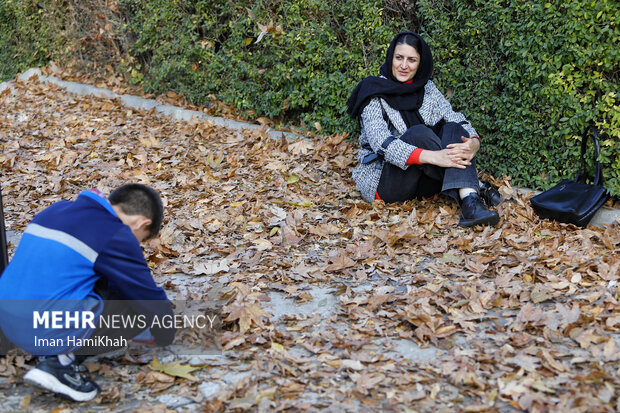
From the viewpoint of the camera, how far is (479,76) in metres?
5.45

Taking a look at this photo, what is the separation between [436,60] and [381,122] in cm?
107

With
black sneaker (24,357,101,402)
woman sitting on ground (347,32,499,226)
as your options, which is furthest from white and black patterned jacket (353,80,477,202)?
black sneaker (24,357,101,402)

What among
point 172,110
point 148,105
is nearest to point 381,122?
point 172,110

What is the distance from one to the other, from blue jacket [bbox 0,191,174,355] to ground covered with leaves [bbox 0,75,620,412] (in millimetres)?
299

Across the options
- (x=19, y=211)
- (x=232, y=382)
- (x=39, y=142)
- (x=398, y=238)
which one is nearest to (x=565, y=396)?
(x=232, y=382)

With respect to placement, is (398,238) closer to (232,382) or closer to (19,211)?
(232,382)

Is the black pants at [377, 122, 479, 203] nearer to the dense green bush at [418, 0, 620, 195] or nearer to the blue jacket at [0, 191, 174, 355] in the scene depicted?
the dense green bush at [418, 0, 620, 195]

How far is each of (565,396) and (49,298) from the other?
2.19 metres

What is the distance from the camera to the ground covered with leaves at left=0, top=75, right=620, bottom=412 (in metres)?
2.71

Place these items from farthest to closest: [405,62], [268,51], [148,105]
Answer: [148,105]
[268,51]
[405,62]

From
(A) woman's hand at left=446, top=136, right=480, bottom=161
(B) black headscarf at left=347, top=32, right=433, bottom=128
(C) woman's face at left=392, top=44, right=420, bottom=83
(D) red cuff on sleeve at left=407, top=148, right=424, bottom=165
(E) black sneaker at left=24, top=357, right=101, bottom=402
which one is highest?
(C) woman's face at left=392, top=44, right=420, bottom=83

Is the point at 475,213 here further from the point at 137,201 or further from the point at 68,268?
the point at 68,268

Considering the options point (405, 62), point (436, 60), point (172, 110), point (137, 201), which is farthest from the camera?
point (172, 110)

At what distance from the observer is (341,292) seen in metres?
3.72
